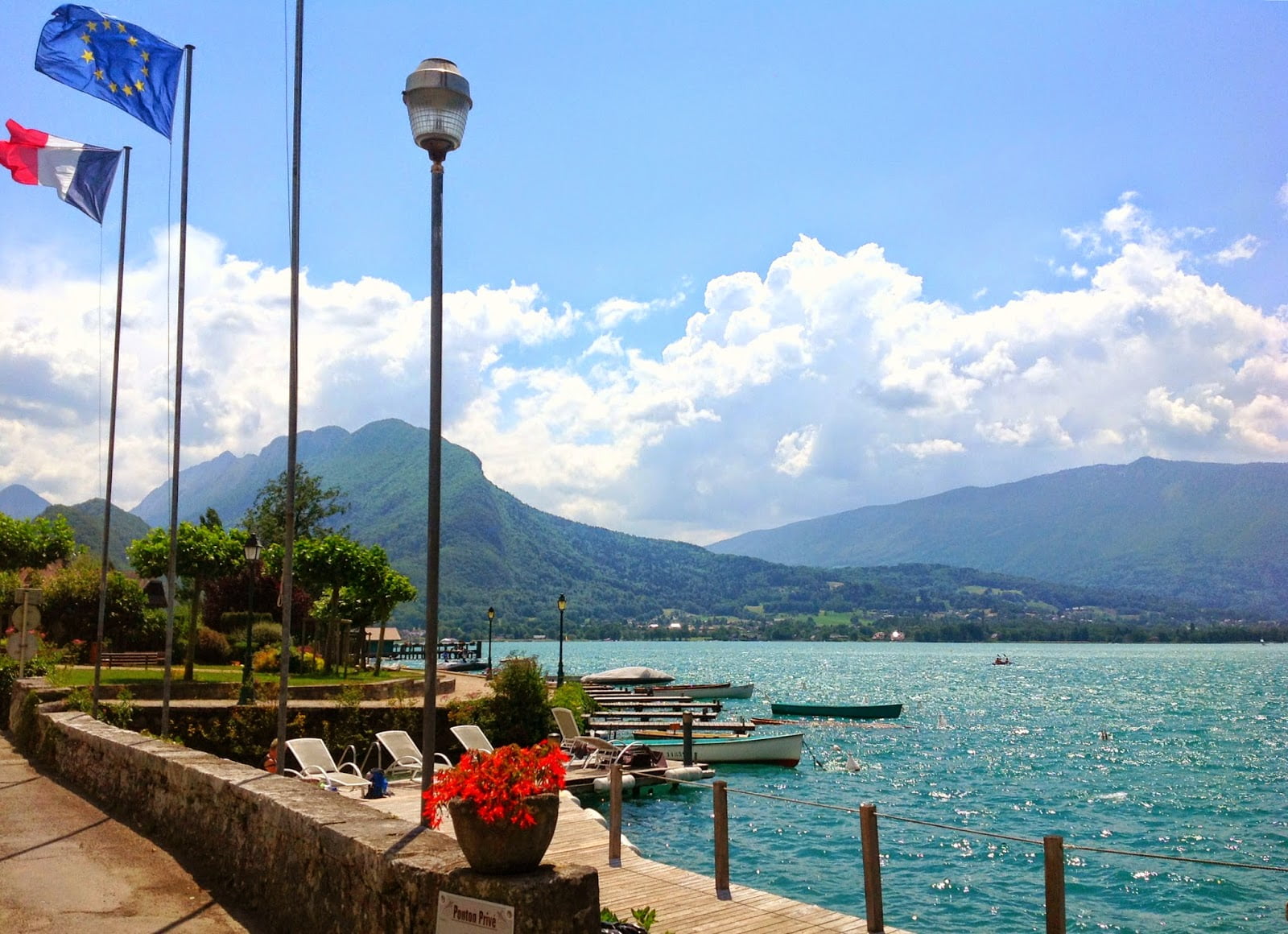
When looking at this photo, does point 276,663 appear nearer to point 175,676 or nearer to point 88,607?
point 88,607

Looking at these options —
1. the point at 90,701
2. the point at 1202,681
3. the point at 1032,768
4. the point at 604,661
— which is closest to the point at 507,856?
the point at 90,701

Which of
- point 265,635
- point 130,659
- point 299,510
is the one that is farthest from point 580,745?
point 299,510

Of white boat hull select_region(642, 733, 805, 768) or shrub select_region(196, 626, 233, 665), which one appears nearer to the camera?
white boat hull select_region(642, 733, 805, 768)

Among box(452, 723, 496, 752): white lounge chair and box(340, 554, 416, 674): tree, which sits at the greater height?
Answer: box(340, 554, 416, 674): tree

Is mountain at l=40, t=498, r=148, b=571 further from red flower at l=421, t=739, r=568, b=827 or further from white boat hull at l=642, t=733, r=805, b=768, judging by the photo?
red flower at l=421, t=739, r=568, b=827

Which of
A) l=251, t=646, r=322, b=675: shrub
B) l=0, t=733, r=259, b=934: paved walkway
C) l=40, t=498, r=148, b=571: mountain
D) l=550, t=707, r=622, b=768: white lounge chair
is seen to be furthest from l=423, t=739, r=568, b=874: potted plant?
l=40, t=498, r=148, b=571: mountain

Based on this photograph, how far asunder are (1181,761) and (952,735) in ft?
32.1

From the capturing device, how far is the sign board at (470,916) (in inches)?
186

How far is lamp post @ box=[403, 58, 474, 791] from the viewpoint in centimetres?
655

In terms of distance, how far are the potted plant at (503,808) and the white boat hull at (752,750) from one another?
2768 centimetres

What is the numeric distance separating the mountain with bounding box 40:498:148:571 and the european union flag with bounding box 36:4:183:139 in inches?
2684

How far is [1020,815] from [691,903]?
20197mm

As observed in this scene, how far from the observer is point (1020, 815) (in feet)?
89.0

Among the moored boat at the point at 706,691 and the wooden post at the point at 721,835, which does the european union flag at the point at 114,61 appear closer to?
the wooden post at the point at 721,835
